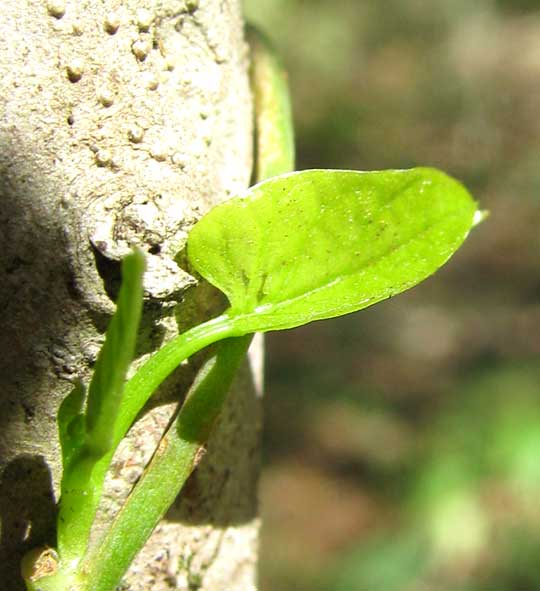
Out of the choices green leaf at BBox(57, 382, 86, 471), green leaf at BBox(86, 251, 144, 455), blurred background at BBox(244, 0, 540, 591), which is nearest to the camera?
green leaf at BBox(86, 251, 144, 455)

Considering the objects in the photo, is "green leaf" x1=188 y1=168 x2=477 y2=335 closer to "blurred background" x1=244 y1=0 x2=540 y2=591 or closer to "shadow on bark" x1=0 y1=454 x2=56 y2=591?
"shadow on bark" x1=0 y1=454 x2=56 y2=591

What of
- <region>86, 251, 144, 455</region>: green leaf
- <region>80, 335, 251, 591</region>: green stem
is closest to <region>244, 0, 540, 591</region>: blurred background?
<region>80, 335, 251, 591</region>: green stem

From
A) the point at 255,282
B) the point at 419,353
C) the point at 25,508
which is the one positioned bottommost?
the point at 25,508

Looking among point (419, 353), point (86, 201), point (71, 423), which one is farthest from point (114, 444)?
→ point (419, 353)

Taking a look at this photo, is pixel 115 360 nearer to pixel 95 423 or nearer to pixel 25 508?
pixel 95 423

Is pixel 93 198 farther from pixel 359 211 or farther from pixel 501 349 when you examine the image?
pixel 501 349

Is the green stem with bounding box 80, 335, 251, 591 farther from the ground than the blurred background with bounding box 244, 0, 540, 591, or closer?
closer
